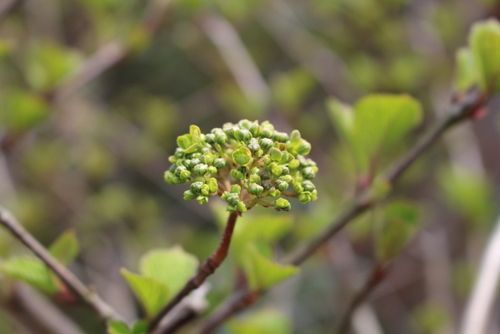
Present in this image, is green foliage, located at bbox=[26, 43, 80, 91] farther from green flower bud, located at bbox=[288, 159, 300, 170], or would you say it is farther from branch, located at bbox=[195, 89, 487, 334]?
green flower bud, located at bbox=[288, 159, 300, 170]

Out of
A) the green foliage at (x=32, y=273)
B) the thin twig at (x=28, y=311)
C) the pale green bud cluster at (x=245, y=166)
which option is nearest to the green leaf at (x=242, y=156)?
the pale green bud cluster at (x=245, y=166)

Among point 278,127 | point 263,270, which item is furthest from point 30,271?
point 278,127

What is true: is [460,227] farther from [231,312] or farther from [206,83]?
[231,312]

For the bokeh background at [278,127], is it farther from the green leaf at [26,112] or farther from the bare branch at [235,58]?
the green leaf at [26,112]

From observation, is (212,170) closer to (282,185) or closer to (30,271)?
(282,185)

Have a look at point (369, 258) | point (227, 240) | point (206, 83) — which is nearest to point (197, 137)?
point (227, 240)

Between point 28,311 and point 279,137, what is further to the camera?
point 28,311

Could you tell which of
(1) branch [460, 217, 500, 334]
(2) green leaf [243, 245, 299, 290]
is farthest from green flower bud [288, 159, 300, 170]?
(1) branch [460, 217, 500, 334]

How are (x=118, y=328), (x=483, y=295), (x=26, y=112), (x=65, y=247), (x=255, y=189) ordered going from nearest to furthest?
(x=255, y=189) → (x=118, y=328) → (x=65, y=247) → (x=483, y=295) → (x=26, y=112)

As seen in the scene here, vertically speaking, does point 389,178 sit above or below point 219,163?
above
